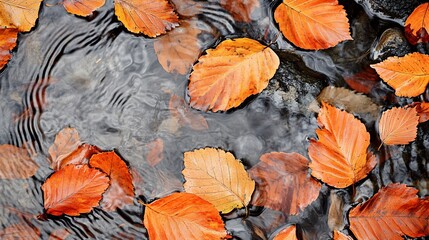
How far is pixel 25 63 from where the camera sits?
7.06 ft

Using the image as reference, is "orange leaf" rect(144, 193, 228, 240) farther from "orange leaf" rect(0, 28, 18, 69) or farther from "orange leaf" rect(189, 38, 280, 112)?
"orange leaf" rect(0, 28, 18, 69)

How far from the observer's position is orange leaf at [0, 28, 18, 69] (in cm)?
212

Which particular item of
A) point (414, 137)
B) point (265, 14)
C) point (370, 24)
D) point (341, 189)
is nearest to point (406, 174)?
point (414, 137)

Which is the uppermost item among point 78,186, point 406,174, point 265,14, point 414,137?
point 265,14

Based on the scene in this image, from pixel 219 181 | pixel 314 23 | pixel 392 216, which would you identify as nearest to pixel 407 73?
pixel 314 23

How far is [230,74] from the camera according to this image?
78.2 inches

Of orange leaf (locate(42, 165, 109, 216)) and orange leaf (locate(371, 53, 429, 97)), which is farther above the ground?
orange leaf (locate(371, 53, 429, 97))

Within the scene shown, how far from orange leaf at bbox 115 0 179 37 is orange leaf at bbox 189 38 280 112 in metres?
0.24

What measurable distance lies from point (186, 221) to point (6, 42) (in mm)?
1133

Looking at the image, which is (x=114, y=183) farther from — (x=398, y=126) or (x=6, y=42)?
(x=398, y=126)

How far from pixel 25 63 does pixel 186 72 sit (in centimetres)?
73

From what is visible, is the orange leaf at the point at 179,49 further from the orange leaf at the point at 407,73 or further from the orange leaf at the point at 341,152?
the orange leaf at the point at 407,73

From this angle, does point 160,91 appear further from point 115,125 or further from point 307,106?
point 307,106

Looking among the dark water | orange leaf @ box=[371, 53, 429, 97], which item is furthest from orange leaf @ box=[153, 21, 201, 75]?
orange leaf @ box=[371, 53, 429, 97]
